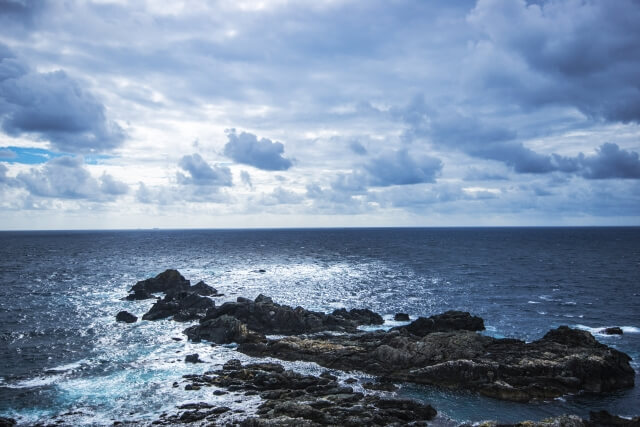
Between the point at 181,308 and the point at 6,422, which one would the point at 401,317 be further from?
the point at 6,422

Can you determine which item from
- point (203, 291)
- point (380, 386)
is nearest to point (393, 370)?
point (380, 386)

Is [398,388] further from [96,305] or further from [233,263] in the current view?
[233,263]

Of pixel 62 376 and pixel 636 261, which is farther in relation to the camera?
pixel 636 261

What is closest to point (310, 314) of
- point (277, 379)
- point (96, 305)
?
point (277, 379)

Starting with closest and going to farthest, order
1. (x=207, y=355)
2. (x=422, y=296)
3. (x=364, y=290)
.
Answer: (x=207, y=355)
(x=422, y=296)
(x=364, y=290)

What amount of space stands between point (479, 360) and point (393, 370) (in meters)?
7.92

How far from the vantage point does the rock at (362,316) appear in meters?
58.5

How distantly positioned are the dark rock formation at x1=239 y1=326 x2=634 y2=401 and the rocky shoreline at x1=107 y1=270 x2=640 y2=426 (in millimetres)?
86

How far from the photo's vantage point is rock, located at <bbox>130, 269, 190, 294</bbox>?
8133 centimetres

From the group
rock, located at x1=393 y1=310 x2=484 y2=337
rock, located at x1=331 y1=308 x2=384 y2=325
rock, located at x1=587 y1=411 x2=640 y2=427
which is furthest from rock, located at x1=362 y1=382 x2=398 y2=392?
rock, located at x1=331 y1=308 x2=384 y2=325

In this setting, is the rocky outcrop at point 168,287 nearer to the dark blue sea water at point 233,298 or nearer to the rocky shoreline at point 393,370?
the dark blue sea water at point 233,298

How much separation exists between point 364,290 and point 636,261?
9614cm

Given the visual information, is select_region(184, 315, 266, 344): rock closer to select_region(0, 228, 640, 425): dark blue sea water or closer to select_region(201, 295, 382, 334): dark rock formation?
select_region(0, 228, 640, 425): dark blue sea water

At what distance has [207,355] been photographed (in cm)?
4522
